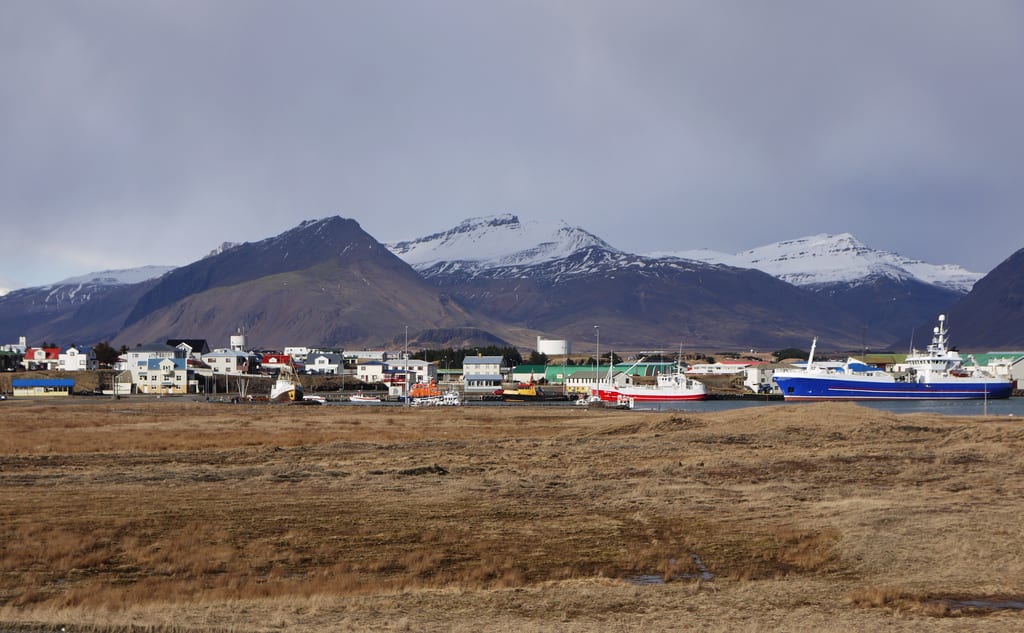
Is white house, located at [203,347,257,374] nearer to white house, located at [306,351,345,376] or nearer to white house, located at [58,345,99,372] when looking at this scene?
white house, located at [306,351,345,376]

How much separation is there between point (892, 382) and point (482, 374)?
209ft

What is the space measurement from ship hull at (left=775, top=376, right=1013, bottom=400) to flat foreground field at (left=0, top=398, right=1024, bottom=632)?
273 feet

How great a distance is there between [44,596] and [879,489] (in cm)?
2065

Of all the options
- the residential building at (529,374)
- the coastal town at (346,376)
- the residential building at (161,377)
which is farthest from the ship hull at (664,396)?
the residential building at (161,377)

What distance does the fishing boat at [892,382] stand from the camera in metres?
122

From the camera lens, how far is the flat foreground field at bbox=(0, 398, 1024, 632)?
614 inches

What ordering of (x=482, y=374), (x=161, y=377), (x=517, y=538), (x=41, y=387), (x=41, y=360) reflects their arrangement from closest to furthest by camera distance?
(x=517, y=538)
(x=41, y=387)
(x=161, y=377)
(x=41, y=360)
(x=482, y=374)

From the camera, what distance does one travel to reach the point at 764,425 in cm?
4794

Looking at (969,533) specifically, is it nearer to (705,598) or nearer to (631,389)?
(705,598)

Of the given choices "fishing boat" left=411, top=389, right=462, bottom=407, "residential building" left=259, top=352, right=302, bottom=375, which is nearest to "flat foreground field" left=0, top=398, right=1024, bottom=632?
"fishing boat" left=411, top=389, right=462, bottom=407

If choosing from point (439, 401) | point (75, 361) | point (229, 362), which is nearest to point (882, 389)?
point (439, 401)

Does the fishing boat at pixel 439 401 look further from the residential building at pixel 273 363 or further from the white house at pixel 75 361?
the white house at pixel 75 361

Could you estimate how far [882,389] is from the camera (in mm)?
124500

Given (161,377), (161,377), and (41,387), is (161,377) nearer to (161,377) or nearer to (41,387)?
(161,377)
